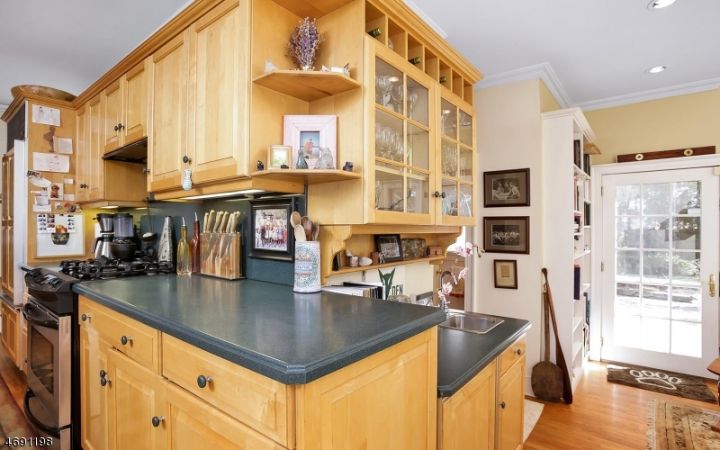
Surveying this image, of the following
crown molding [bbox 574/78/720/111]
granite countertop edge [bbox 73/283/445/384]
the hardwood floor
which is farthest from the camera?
crown molding [bbox 574/78/720/111]

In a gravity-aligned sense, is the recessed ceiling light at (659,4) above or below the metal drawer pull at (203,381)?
above

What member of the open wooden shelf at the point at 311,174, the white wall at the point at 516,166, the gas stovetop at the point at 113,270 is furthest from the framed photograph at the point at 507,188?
the gas stovetop at the point at 113,270

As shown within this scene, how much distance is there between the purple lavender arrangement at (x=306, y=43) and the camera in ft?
4.95

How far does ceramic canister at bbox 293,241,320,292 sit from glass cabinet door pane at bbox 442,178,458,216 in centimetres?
80

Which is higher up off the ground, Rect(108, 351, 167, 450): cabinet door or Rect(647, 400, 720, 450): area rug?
Rect(108, 351, 167, 450): cabinet door

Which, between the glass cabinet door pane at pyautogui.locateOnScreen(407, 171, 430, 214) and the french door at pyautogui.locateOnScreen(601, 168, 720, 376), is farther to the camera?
the french door at pyautogui.locateOnScreen(601, 168, 720, 376)

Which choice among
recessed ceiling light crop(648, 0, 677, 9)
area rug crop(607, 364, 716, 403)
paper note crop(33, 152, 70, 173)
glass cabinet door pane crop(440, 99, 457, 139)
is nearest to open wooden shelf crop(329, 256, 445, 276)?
glass cabinet door pane crop(440, 99, 457, 139)

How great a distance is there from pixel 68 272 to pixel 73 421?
797 mm

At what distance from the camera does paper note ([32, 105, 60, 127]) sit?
305 cm

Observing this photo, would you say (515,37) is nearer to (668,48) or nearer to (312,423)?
(668,48)

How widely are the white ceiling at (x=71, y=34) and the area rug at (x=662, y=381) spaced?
14.7 feet

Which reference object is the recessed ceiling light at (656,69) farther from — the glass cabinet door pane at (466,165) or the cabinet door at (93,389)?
the cabinet door at (93,389)

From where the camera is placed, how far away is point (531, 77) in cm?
305

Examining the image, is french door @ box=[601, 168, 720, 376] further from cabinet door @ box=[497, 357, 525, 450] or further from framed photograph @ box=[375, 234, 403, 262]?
framed photograph @ box=[375, 234, 403, 262]
